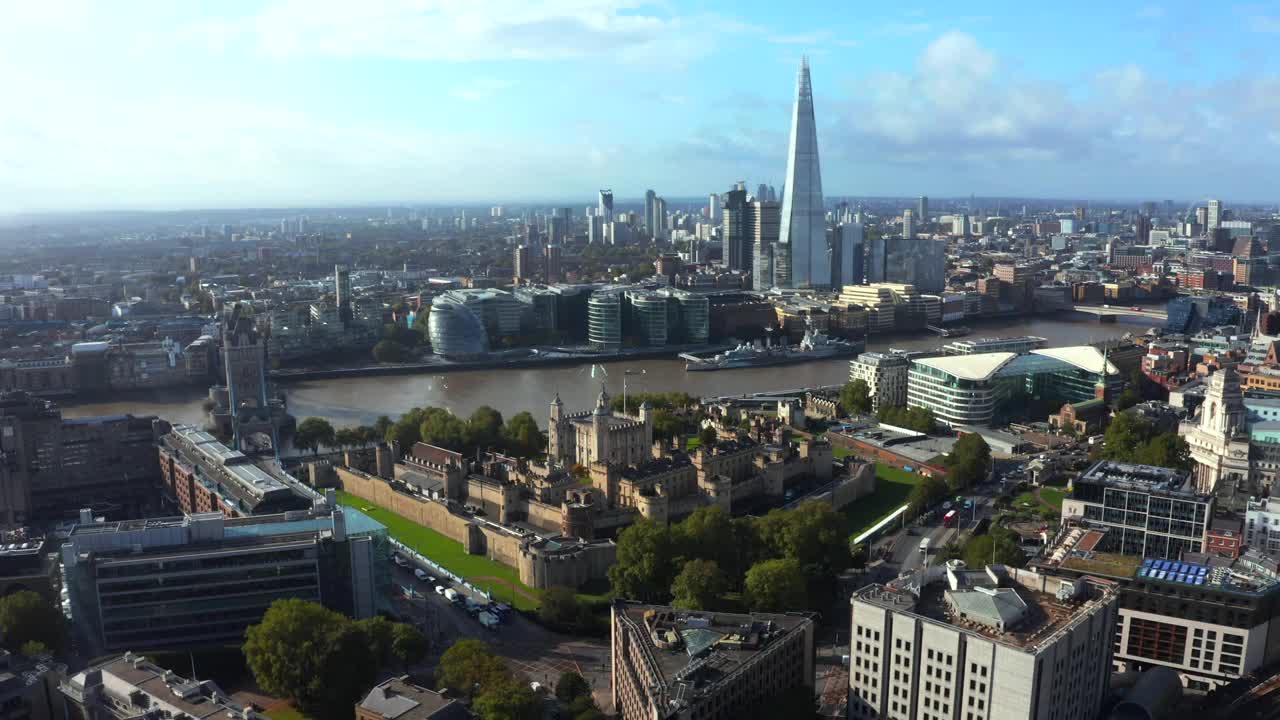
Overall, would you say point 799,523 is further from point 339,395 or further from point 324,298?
point 324,298

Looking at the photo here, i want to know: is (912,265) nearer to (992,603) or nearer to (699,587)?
(699,587)

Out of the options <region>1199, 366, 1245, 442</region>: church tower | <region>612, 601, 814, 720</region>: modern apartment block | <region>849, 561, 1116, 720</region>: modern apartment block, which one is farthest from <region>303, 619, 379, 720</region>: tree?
<region>1199, 366, 1245, 442</region>: church tower

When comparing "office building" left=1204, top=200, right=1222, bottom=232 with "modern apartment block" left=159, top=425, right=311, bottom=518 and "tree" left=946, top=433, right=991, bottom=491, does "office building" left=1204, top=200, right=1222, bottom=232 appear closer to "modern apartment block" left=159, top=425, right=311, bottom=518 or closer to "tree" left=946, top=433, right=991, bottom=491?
"tree" left=946, top=433, right=991, bottom=491

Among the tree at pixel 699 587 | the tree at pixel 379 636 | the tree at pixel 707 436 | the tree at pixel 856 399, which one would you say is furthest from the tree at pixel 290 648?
the tree at pixel 856 399

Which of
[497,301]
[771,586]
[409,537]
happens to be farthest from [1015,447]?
[497,301]

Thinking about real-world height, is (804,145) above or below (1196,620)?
above

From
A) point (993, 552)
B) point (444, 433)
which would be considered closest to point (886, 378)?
point (444, 433)

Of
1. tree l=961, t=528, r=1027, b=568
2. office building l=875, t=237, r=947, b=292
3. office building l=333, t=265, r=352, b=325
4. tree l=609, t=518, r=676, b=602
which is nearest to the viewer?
tree l=609, t=518, r=676, b=602

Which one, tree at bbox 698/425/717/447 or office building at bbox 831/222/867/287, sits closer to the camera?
tree at bbox 698/425/717/447
